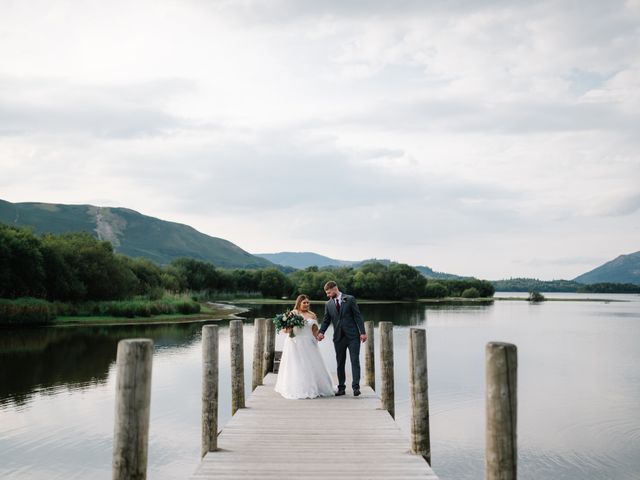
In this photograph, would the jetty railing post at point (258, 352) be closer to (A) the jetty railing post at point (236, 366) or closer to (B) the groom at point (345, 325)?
(A) the jetty railing post at point (236, 366)

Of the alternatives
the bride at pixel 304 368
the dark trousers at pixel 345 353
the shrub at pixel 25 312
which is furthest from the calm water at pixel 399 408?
the shrub at pixel 25 312

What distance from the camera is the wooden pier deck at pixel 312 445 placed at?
743 centimetres

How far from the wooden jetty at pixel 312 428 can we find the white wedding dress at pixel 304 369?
311mm

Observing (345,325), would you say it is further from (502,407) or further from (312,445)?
(502,407)

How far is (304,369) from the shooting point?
12.6 meters

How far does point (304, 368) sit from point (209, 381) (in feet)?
11.5

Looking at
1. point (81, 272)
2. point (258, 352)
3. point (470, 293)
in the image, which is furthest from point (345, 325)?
point (470, 293)

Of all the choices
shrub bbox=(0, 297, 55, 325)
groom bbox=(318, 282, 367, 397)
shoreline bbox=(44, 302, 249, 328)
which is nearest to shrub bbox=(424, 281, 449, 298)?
shoreline bbox=(44, 302, 249, 328)

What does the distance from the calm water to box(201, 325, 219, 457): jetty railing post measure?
4.18 m

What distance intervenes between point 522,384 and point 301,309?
15.2 metres

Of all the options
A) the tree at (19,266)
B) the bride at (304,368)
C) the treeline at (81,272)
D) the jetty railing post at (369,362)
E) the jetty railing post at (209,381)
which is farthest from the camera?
the treeline at (81,272)

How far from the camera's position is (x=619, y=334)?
46.5 m

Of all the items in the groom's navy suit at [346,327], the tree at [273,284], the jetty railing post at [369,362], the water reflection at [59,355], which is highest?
the tree at [273,284]

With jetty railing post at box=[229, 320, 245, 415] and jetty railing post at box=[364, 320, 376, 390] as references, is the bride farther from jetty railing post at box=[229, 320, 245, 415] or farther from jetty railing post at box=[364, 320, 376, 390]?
jetty railing post at box=[364, 320, 376, 390]
